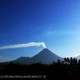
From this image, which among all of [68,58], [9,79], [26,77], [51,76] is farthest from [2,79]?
[68,58]

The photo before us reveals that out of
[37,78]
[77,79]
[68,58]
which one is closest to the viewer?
[37,78]

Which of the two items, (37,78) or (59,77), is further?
(59,77)

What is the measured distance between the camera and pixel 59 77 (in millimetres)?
44062

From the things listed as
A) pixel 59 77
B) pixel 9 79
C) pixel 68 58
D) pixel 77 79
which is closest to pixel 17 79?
pixel 9 79

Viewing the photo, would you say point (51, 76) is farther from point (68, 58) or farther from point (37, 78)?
point (68, 58)

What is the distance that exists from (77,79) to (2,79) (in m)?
17.6

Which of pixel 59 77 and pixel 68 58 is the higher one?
pixel 68 58

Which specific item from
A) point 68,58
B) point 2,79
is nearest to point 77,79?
point 2,79

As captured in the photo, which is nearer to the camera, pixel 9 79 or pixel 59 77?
pixel 9 79

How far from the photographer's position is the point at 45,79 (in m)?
39.8

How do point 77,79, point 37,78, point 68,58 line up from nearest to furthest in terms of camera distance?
1. point 37,78
2. point 77,79
3. point 68,58

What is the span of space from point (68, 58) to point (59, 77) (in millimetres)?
84224

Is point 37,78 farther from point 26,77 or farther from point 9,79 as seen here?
point 9,79

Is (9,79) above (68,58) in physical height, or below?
below
